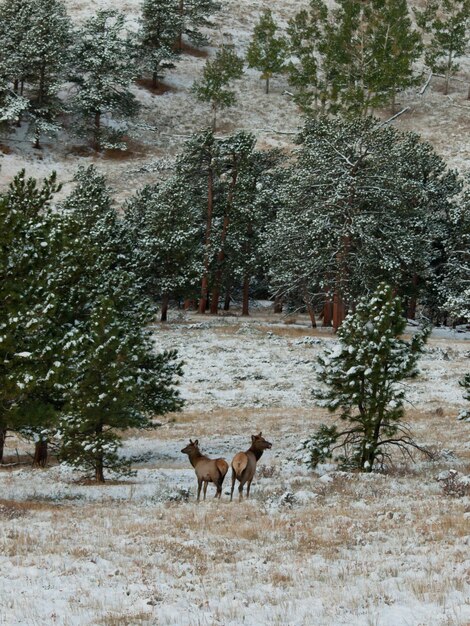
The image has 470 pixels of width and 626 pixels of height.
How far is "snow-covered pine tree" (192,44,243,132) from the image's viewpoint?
7638 cm

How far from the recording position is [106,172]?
218 ft

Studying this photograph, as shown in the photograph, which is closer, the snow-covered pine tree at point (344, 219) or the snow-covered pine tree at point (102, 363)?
the snow-covered pine tree at point (102, 363)

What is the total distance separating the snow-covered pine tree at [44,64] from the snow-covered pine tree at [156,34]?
11516 millimetres

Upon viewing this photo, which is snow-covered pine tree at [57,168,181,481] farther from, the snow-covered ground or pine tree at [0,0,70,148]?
pine tree at [0,0,70,148]

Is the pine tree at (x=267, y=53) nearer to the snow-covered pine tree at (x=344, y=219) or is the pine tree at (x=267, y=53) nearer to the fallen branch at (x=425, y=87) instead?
the fallen branch at (x=425, y=87)

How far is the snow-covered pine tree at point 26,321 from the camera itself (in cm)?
1291

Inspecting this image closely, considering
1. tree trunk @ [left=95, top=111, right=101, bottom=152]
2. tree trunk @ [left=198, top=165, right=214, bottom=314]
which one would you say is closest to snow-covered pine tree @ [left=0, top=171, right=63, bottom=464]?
tree trunk @ [left=198, top=165, right=214, bottom=314]

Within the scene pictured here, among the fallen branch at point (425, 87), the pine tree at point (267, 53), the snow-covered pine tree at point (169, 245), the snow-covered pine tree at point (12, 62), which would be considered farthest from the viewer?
the fallen branch at point (425, 87)

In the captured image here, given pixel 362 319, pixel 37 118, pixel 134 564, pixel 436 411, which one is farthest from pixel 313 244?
pixel 37 118

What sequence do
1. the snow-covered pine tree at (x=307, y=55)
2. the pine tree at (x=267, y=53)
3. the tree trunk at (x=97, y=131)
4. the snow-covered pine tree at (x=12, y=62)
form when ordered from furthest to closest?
the pine tree at (x=267, y=53), the snow-covered pine tree at (x=307, y=55), the tree trunk at (x=97, y=131), the snow-covered pine tree at (x=12, y=62)

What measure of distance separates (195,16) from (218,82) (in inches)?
806

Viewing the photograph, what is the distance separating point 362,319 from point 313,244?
25.7 meters

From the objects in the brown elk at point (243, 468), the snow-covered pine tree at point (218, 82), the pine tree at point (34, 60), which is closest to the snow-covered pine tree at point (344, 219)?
the brown elk at point (243, 468)

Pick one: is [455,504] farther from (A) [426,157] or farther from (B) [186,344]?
(A) [426,157]
